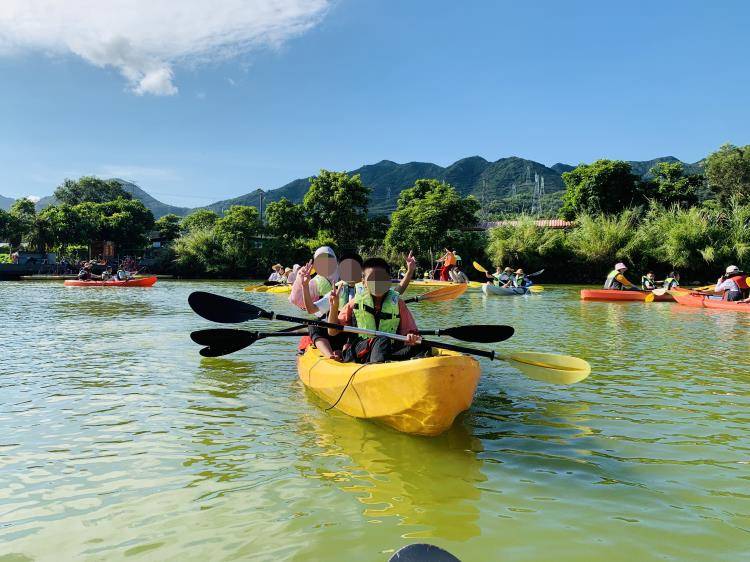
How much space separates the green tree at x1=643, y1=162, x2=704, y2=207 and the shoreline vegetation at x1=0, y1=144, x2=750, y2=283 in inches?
4.1

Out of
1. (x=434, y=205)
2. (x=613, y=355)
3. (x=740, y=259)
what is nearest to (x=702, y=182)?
(x=740, y=259)

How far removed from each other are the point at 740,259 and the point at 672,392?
106 ft

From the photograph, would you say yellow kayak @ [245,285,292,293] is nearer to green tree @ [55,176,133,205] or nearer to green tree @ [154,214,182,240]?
green tree @ [154,214,182,240]

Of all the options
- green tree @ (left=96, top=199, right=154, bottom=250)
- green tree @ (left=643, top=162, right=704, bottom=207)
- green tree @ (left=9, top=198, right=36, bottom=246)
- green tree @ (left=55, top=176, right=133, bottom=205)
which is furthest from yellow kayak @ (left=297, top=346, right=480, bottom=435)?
green tree @ (left=55, top=176, right=133, bottom=205)

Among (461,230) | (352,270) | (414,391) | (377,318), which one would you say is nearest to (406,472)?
(414,391)

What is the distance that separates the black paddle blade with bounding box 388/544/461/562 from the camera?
224 centimetres

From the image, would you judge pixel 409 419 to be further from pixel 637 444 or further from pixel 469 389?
pixel 637 444

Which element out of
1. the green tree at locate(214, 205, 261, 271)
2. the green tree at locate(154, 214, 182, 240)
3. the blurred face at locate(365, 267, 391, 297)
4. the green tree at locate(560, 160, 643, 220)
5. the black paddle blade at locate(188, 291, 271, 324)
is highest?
the green tree at locate(560, 160, 643, 220)

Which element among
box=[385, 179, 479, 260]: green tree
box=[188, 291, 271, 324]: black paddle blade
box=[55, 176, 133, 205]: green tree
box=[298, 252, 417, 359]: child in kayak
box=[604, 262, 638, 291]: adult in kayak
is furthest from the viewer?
box=[55, 176, 133, 205]: green tree

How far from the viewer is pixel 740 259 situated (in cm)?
3284

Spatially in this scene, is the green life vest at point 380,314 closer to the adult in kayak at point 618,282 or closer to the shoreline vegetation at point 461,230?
the adult in kayak at point 618,282

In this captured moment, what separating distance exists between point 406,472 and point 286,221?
3825cm

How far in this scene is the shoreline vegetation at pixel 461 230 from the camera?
114ft

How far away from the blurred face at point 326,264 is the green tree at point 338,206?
3435 centimetres
